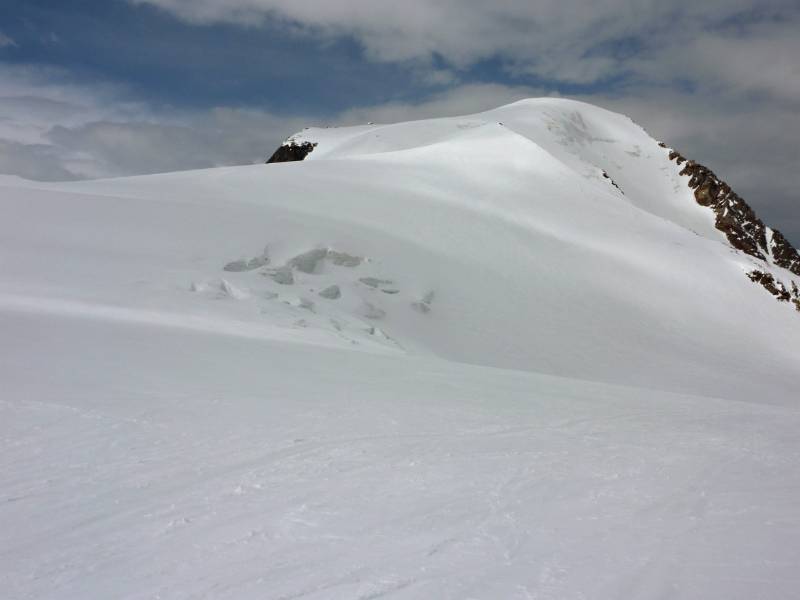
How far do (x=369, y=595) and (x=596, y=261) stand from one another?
23381 millimetres

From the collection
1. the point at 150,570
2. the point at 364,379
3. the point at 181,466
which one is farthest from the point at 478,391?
the point at 150,570

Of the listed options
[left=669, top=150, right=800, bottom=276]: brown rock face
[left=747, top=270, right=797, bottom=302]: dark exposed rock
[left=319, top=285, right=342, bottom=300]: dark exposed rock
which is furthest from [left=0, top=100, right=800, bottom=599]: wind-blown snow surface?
[left=669, top=150, right=800, bottom=276]: brown rock face

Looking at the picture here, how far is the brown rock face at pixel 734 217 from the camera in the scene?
49250 millimetres

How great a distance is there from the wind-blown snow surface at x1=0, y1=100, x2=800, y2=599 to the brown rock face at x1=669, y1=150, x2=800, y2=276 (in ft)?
95.5

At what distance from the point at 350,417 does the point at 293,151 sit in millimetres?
56756

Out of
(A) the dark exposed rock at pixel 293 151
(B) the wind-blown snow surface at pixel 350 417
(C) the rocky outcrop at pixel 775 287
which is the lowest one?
(B) the wind-blown snow surface at pixel 350 417

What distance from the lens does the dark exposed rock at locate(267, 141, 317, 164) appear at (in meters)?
59.5

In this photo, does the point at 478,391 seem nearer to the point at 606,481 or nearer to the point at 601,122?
the point at 606,481

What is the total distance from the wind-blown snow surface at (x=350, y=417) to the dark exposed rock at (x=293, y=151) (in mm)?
37533

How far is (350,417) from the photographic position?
6.95 meters

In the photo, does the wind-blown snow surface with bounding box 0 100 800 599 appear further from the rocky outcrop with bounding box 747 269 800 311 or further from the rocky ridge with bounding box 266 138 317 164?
the rocky ridge with bounding box 266 138 317 164

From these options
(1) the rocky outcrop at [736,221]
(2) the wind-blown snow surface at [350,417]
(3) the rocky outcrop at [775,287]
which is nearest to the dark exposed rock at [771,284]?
(3) the rocky outcrop at [775,287]

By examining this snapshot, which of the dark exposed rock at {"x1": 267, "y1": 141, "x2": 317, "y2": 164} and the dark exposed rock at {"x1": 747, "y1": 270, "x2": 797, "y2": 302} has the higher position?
the dark exposed rock at {"x1": 267, "y1": 141, "x2": 317, "y2": 164}

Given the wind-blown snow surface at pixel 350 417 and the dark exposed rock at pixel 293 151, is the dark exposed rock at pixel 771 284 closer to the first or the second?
the wind-blown snow surface at pixel 350 417
